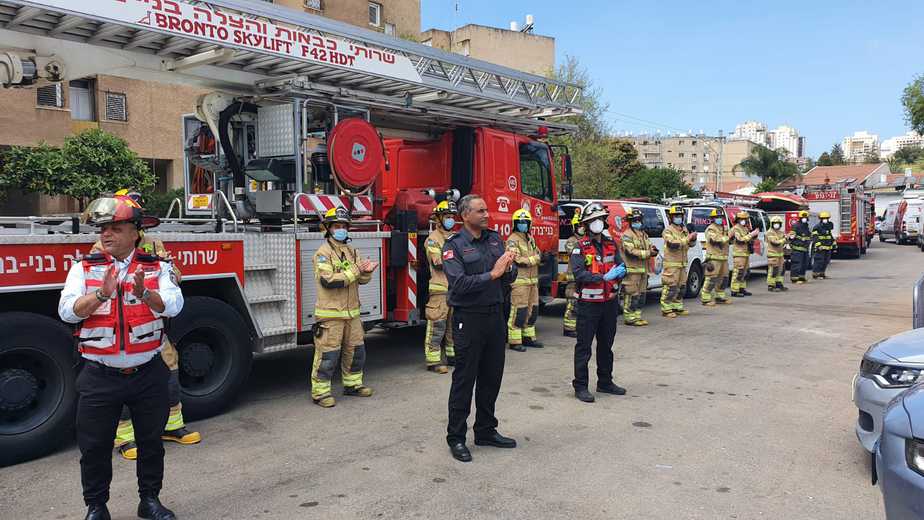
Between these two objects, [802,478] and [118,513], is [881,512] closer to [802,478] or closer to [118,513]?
[802,478]

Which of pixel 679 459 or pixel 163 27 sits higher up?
pixel 163 27

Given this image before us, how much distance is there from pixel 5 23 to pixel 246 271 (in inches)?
98.3

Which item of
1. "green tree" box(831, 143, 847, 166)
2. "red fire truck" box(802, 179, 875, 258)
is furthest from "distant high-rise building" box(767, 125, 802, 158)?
"red fire truck" box(802, 179, 875, 258)

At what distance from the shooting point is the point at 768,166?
2427 inches

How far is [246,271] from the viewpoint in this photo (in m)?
6.03

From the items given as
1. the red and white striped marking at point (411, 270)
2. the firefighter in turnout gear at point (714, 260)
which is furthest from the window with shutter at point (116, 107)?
the firefighter in turnout gear at point (714, 260)

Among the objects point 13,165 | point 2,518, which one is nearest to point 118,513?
point 2,518

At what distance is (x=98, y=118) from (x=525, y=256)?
1809 cm

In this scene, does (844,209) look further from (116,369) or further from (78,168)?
(116,369)

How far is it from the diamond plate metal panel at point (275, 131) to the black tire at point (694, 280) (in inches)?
382

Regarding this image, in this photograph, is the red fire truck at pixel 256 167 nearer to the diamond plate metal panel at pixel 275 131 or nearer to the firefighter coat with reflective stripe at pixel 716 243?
the diamond plate metal panel at pixel 275 131

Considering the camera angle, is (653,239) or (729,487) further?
(653,239)

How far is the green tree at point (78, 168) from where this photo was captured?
15602 millimetres

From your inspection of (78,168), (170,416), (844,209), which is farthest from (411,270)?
(844,209)
